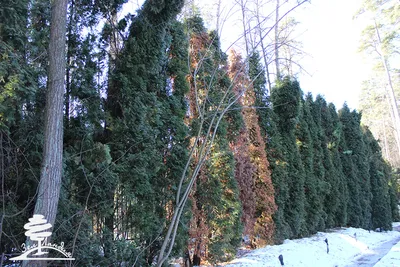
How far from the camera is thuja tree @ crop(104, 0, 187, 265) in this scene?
173 inches

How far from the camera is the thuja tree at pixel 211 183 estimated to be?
590cm

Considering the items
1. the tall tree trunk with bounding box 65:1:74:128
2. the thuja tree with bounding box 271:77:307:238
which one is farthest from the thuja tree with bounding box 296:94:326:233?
the tall tree trunk with bounding box 65:1:74:128

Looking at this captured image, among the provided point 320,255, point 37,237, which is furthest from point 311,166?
point 37,237

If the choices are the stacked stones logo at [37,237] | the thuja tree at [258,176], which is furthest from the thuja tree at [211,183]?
the stacked stones logo at [37,237]

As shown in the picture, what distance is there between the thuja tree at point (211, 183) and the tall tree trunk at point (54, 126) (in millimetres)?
2664

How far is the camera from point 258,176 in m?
8.42

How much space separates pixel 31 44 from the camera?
3656mm

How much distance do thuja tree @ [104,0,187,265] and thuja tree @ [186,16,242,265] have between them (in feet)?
2.06

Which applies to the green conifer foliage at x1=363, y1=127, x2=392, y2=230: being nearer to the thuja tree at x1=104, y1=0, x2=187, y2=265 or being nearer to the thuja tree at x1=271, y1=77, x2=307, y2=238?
the thuja tree at x1=271, y1=77, x2=307, y2=238

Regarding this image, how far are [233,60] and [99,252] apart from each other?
6.09 meters

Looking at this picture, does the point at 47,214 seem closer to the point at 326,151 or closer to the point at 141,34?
the point at 141,34

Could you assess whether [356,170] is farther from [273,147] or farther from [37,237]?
[37,237]

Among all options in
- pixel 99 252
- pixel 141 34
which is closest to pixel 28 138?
pixel 99 252

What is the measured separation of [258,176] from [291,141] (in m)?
2.63
